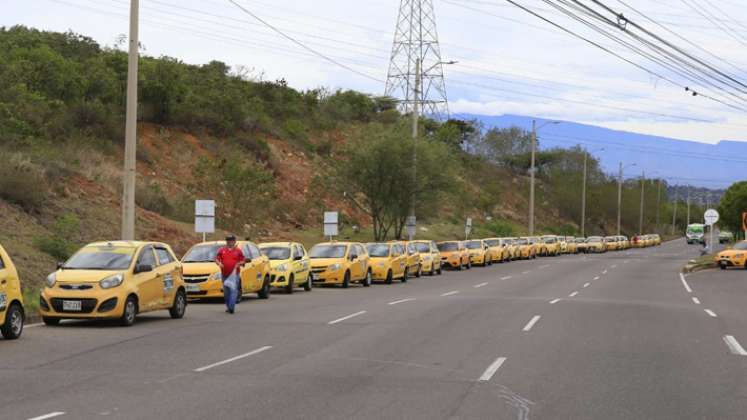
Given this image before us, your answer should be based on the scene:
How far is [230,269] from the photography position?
21.3 m

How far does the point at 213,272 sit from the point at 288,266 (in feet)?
16.8

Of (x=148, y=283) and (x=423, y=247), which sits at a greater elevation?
(x=148, y=283)

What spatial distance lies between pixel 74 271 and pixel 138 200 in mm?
28020

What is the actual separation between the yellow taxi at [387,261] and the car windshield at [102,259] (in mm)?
17212

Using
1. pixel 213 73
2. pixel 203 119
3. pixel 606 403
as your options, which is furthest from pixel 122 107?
pixel 606 403

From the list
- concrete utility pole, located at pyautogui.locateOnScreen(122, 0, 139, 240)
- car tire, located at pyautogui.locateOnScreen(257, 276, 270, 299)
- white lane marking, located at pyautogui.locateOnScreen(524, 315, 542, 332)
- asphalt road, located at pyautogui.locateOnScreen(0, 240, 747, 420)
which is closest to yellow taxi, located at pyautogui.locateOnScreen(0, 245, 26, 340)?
asphalt road, located at pyautogui.locateOnScreen(0, 240, 747, 420)

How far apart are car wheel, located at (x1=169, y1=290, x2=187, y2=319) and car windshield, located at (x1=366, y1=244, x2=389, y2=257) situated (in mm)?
17464

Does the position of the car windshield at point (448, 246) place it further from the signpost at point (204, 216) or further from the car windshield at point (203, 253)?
the car windshield at point (203, 253)

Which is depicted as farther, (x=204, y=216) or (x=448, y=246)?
(x=448, y=246)

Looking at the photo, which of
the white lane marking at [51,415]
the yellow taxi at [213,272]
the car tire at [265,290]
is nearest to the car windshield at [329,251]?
the yellow taxi at [213,272]

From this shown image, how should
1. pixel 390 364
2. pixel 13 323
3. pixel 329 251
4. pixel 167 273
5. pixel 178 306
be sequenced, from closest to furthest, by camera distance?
pixel 390 364
pixel 13 323
pixel 167 273
pixel 178 306
pixel 329 251

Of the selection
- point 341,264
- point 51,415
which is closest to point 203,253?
point 341,264

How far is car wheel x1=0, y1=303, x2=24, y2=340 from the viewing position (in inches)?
601

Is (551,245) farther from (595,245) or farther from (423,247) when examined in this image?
(423,247)
